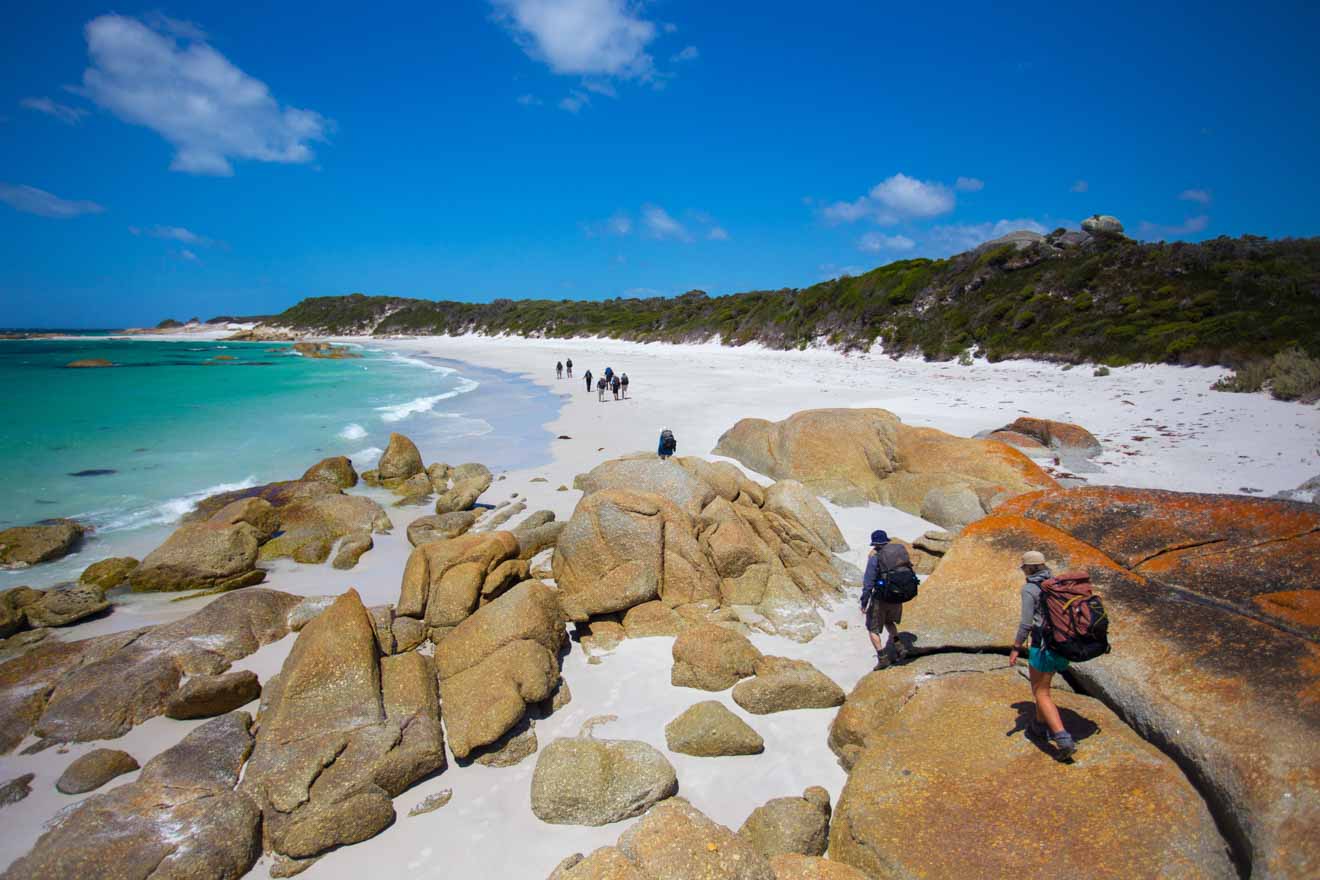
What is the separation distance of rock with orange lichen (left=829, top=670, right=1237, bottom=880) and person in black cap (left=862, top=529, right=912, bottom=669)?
134 cm

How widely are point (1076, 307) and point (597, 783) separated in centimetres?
3586

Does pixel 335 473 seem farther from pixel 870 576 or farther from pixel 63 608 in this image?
pixel 870 576

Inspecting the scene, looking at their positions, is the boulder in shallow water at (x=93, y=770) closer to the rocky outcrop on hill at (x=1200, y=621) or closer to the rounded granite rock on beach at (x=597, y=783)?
the rounded granite rock on beach at (x=597, y=783)

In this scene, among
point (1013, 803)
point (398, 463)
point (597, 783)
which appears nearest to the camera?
point (1013, 803)

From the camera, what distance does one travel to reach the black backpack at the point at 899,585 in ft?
19.6

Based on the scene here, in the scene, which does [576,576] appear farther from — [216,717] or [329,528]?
[329,528]

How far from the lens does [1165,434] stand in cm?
1548

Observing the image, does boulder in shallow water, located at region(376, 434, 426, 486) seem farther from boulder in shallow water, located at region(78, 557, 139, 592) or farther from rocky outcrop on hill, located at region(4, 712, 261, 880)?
rocky outcrop on hill, located at region(4, 712, 261, 880)

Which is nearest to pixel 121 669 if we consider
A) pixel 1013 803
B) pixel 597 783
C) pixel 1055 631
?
pixel 597 783

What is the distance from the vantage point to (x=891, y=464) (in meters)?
12.3

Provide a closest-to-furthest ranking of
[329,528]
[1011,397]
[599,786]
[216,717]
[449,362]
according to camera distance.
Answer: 1. [599,786]
2. [216,717]
3. [329,528]
4. [1011,397]
5. [449,362]

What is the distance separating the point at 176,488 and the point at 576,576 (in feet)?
45.5

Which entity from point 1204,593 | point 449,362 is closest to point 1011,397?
point 1204,593

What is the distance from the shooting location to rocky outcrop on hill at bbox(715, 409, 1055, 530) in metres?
10.6
